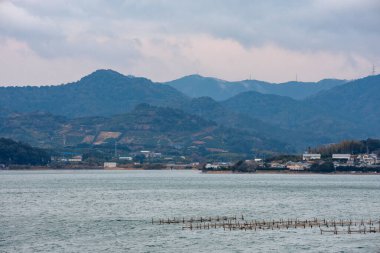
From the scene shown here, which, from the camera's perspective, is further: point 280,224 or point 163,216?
point 163,216

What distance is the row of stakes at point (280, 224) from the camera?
104 meters

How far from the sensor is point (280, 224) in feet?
361

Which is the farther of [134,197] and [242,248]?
[134,197]

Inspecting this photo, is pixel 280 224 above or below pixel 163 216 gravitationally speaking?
below

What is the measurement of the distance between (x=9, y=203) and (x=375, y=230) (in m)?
86.1

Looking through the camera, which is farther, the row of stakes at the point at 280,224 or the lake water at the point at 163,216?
the row of stakes at the point at 280,224

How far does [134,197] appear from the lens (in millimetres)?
177375

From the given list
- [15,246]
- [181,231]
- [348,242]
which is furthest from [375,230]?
[15,246]

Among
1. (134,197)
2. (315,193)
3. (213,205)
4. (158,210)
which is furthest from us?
(315,193)

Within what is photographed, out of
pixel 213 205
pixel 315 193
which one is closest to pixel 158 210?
pixel 213 205

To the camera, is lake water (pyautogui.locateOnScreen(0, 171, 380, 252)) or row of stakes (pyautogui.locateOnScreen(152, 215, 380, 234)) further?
row of stakes (pyautogui.locateOnScreen(152, 215, 380, 234))

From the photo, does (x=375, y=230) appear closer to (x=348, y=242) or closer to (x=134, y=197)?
(x=348, y=242)

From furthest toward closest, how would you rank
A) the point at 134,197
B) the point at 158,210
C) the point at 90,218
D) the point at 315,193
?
the point at 315,193 < the point at 134,197 < the point at 158,210 < the point at 90,218

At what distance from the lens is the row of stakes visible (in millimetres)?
103537
